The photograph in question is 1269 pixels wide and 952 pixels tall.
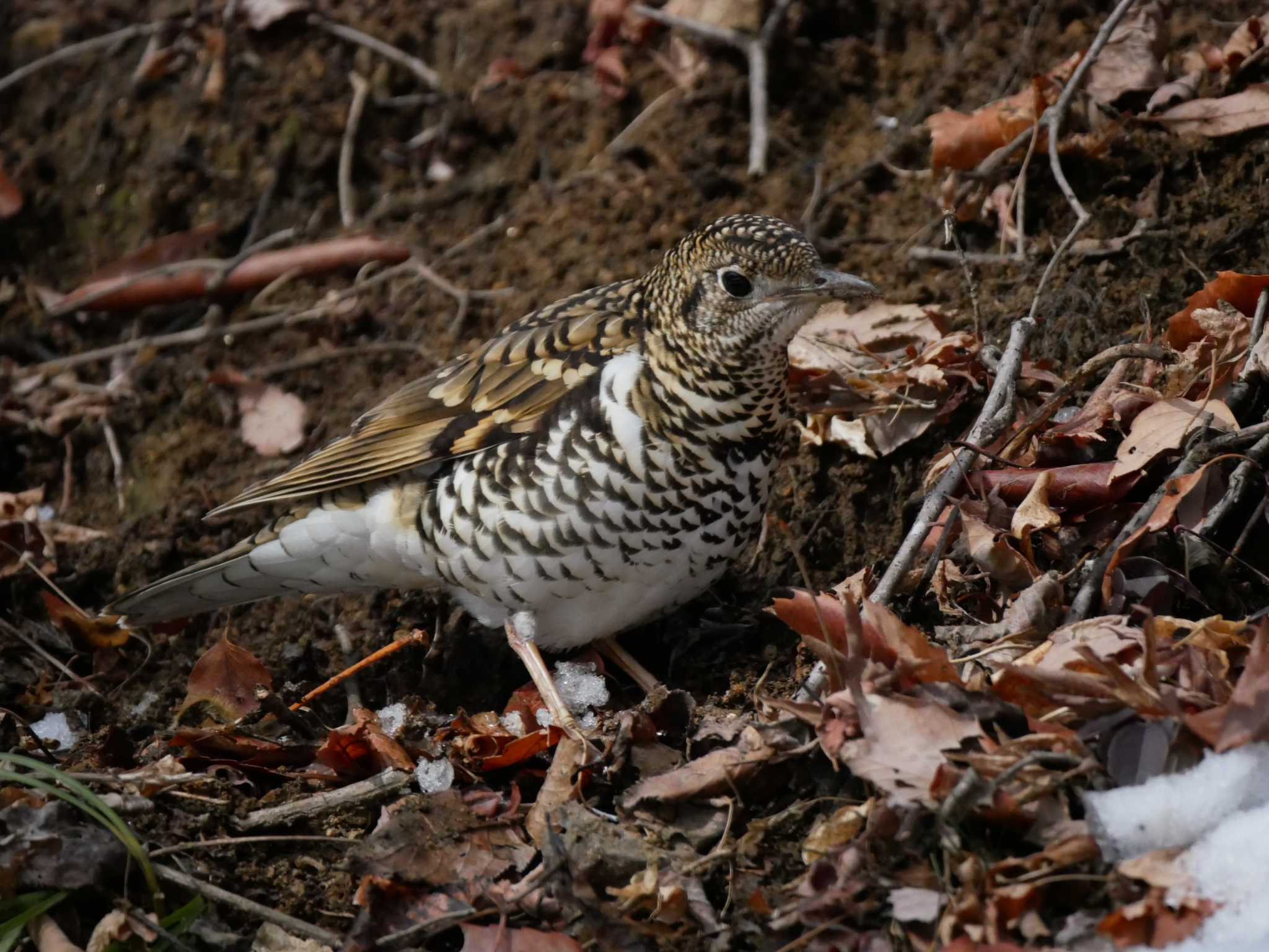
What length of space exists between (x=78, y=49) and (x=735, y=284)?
427 cm

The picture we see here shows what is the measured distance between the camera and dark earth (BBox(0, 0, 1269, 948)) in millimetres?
3855

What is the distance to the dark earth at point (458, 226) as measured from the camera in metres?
3.86

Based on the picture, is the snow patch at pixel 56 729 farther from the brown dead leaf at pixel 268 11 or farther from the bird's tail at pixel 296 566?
the brown dead leaf at pixel 268 11

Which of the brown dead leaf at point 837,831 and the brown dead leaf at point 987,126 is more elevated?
the brown dead leaf at point 987,126

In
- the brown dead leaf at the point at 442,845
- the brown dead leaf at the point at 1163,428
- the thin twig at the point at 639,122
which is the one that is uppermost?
the thin twig at the point at 639,122

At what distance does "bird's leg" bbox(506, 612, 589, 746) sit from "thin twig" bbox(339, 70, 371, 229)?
257cm

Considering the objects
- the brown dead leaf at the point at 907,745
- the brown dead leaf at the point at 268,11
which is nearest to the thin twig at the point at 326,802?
the brown dead leaf at the point at 907,745

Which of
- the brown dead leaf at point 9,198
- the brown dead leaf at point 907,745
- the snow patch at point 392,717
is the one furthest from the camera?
the brown dead leaf at point 9,198

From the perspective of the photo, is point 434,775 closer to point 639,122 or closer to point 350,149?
point 639,122

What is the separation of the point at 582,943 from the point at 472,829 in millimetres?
431

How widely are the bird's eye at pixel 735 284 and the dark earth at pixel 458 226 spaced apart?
2.62 ft

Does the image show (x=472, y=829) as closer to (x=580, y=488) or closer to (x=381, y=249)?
(x=580, y=488)

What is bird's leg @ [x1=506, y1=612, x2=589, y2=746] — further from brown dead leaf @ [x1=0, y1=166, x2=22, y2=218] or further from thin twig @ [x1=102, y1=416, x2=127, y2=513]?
brown dead leaf @ [x1=0, y1=166, x2=22, y2=218]

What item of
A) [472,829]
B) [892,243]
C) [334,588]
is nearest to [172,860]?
[472,829]
